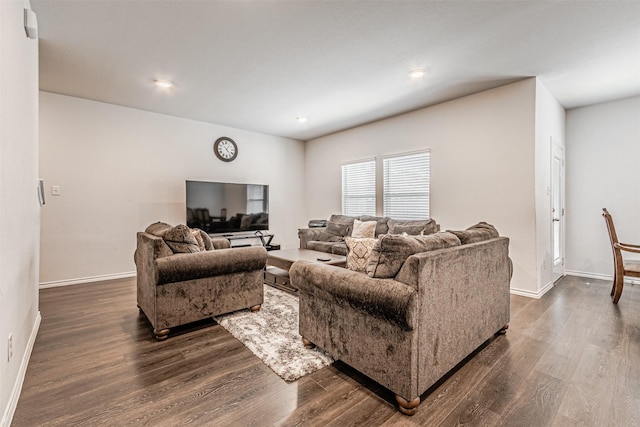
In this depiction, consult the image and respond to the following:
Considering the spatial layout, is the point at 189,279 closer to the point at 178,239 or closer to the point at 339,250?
the point at 178,239

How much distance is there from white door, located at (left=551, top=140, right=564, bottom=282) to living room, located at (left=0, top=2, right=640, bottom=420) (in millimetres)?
224

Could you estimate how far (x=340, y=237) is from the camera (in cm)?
516

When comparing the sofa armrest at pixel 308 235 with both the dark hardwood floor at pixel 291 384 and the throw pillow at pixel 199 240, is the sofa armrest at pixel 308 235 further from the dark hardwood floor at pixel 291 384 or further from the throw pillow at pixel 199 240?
the dark hardwood floor at pixel 291 384

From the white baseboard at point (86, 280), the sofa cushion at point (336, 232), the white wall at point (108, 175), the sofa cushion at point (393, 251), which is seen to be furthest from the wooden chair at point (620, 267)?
the white baseboard at point (86, 280)

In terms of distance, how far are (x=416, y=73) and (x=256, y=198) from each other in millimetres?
3481

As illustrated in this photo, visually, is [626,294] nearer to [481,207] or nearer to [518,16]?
[481,207]

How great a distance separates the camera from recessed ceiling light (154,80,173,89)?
3.60 m

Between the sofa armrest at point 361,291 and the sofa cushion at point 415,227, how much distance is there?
2.50 m

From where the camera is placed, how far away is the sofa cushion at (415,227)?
13.5 feet

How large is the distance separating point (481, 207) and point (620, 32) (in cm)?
209

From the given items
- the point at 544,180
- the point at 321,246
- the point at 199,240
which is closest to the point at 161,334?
the point at 199,240

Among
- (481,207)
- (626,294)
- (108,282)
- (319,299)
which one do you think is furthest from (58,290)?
(626,294)

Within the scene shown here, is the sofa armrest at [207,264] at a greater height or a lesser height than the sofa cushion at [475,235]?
→ lesser

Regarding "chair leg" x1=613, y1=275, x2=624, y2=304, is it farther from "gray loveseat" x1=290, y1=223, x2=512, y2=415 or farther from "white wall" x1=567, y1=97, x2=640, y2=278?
"gray loveseat" x1=290, y1=223, x2=512, y2=415
